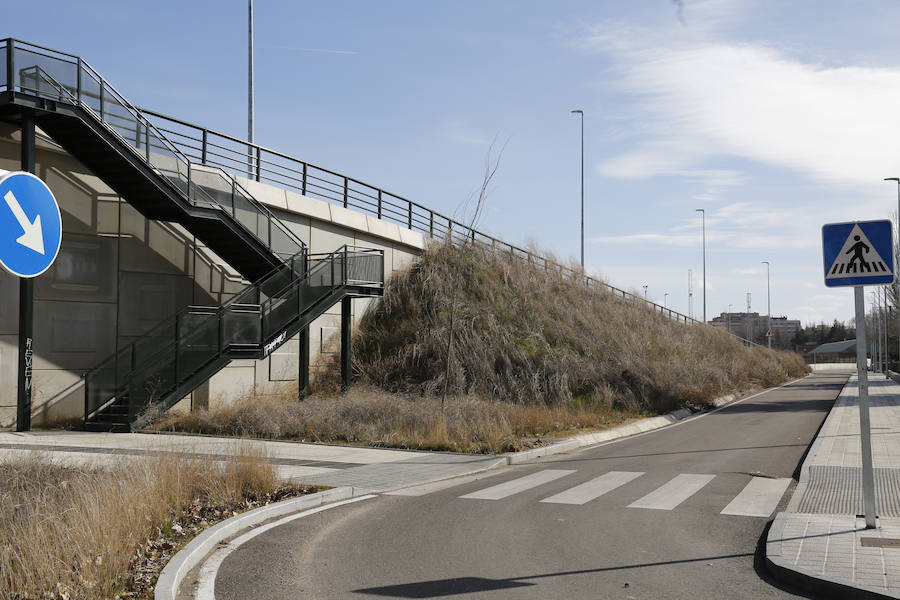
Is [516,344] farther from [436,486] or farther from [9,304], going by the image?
[436,486]

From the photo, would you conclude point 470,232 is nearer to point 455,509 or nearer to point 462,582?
point 455,509

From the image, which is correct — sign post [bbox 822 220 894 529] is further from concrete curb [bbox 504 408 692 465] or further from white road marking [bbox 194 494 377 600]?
concrete curb [bbox 504 408 692 465]

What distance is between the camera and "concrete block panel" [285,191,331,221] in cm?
2584

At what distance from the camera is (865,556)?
23.2 feet

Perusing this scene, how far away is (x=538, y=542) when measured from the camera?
8219 mm

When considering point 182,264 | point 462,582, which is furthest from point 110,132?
point 462,582

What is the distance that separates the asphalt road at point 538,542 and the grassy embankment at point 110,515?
0.81 meters

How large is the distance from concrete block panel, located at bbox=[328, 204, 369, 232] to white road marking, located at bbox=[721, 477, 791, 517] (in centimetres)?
1852

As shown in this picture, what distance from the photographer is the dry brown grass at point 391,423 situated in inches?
651

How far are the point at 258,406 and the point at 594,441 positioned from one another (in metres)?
8.29

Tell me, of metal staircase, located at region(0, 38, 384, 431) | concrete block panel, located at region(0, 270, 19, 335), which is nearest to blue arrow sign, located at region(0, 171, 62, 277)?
metal staircase, located at region(0, 38, 384, 431)

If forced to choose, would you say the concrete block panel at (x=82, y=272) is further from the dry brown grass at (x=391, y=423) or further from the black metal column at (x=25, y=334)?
the dry brown grass at (x=391, y=423)

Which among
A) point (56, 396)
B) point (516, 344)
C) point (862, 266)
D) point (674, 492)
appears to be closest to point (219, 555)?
point (674, 492)

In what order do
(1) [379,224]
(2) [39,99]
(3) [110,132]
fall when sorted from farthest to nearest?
(1) [379,224] → (3) [110,132] → (2) [39,99]
